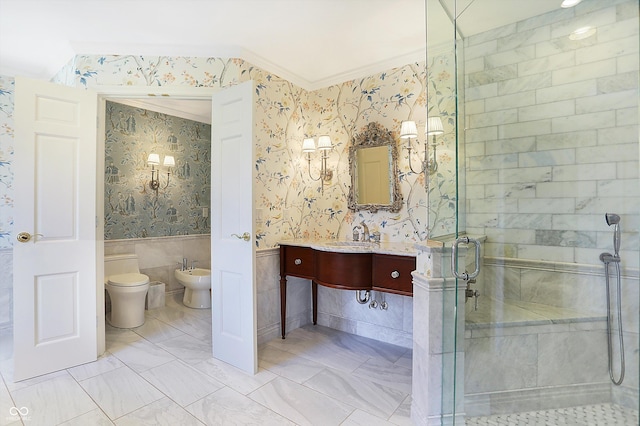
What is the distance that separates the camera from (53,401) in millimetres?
1818

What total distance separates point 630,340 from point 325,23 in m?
2.57

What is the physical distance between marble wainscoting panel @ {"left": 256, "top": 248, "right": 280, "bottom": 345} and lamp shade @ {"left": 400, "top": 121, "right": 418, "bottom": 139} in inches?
60.0

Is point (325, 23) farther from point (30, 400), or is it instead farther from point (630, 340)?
point (30, 400)

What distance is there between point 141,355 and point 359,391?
174cm

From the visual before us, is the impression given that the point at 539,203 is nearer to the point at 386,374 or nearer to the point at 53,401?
the point at 386,374

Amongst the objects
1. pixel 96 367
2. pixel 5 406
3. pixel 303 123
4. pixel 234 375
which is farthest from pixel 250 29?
pixel 5 406

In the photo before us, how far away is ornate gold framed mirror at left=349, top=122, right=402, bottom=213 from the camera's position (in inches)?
105

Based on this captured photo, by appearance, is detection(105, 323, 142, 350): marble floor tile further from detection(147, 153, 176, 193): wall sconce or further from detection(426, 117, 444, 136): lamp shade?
detection(426, 117, 444, 136): lamp shade

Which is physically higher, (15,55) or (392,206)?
(15,55)

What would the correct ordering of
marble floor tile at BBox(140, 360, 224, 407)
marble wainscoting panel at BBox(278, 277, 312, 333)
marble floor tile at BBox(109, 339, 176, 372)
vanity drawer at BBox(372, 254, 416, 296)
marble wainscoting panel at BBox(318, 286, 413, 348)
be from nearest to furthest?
marble floor tile at BBox(140, 360, 224, 407) < vanity drawer at BBox(372, 254, 416, 296) < marble floor tile at BBox(109, 339, 176, 372) < marble wainscoting panel at BBox(318, 286, 413, 348) < marble wainscoting panel at BBox(278, 277, 312, 333)

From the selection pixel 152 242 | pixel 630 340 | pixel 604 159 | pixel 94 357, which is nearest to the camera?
pixel 630 340

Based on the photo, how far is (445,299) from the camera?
1.56 m

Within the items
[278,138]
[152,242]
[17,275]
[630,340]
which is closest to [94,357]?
[17,275]

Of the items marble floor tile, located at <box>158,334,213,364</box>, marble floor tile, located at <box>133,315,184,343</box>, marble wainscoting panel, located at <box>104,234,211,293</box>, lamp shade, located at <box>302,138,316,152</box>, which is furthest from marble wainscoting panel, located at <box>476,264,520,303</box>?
marble wainscoting panel, located at <box>104,234,211,293</box>
